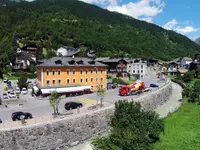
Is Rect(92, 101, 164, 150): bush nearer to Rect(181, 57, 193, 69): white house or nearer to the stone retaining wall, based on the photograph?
the stone retaining wall

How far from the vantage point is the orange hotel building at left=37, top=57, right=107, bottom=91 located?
6488 centimetres

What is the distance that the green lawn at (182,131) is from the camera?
33.2m

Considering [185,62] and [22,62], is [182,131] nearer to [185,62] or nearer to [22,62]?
[22,62]

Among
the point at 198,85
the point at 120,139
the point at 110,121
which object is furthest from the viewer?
the point at 198,85

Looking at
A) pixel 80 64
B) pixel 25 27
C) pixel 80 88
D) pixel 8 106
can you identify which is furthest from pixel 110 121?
pixel 25 27

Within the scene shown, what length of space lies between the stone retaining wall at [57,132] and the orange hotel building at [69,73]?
29.3m

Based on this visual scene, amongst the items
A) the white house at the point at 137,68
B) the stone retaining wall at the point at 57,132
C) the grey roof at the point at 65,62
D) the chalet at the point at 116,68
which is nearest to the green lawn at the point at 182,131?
the stone retaining wall at the point at 57,132

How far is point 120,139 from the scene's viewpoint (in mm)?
29031

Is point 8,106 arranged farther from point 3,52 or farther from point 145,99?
point 3,52

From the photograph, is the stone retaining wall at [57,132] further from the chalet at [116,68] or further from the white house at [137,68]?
the white house at [137,68]

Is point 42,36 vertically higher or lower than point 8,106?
higher

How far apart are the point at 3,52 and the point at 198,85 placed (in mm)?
89945

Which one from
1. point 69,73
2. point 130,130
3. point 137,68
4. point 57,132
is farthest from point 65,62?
point 137,68

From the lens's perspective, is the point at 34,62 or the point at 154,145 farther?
the point at 34,62
